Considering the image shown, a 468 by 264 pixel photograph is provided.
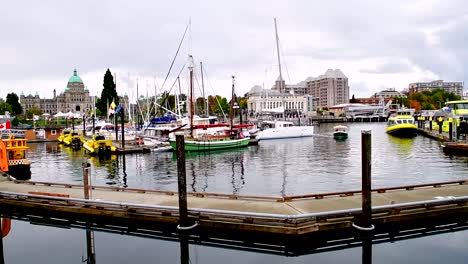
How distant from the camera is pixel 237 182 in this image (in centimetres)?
3769

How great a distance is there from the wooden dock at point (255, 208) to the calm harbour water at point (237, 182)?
Result: 101 cm

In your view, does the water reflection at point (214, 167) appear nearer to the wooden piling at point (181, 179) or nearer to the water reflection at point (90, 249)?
the water reflection at point (90, 249)

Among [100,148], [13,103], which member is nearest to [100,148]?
[100,148]

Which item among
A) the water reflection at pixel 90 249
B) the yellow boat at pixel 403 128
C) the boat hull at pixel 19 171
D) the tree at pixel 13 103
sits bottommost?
the water reflection at pixel 90 249

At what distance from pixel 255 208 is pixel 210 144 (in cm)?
4999

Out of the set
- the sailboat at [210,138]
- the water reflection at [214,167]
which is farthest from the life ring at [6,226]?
the sailboat at [210,138]

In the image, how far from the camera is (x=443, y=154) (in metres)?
54.1

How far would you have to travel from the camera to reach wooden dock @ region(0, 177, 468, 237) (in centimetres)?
1806

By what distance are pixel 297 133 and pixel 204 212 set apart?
82.7 meters

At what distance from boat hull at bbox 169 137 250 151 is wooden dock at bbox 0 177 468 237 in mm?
42542

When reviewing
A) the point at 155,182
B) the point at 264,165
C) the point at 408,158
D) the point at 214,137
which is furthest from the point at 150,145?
the point at 408,158

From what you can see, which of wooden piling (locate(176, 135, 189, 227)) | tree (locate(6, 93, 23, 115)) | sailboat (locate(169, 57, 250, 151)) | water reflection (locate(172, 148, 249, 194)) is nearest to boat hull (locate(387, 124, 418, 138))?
sailboat (locate(169, 57, 250, 151))

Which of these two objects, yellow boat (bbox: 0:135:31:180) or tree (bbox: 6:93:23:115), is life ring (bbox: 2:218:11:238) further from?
tree (bbox: 6:93:23:115)

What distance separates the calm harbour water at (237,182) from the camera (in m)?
18.1
